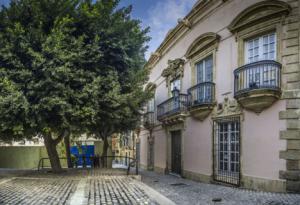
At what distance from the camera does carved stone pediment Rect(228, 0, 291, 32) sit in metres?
10.4

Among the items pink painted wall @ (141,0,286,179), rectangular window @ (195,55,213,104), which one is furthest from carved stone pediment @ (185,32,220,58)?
rectangular window @ (195,55,213,104)

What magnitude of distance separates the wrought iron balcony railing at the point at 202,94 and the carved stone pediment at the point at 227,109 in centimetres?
50

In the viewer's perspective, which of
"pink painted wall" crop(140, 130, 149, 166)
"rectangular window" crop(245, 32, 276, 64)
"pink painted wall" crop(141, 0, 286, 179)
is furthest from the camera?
"pink painted wall" crop(140, 130, 149, 166)

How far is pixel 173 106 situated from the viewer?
17391mm

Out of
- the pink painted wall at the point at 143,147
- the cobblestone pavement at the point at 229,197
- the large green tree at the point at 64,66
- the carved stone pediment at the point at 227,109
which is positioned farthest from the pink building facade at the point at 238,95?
the pink painted wall at the point at 143,147

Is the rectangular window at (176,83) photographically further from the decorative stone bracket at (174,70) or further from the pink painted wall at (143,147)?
the pink painted wall at (143,147)

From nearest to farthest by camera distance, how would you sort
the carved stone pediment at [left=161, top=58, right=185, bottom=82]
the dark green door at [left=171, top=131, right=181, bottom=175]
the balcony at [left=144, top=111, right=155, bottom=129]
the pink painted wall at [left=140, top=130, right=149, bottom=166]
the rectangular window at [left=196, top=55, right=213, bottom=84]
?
the rectangular window at [left=196, top=55, right=213, bottom=84]
the carved stone pediment at [left=161, top=58, right=185, bottom=82]
the dark green door at [left=171, top=131, right=181, bottom=175]
the balcony at [left=144, top=111, right=155, bottom=129]
the pink painted wall at [left=140, top=130, right=149, bottom=166]

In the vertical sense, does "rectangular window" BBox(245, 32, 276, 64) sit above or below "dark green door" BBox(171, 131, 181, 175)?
above

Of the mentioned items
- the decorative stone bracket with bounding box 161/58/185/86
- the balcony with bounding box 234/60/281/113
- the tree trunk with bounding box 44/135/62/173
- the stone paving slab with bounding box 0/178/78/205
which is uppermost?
the decorative stone bracket with bounding box 161/58/185/86

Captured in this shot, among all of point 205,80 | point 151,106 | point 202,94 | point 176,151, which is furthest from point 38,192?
point 151,106

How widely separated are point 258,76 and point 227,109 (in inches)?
83.3

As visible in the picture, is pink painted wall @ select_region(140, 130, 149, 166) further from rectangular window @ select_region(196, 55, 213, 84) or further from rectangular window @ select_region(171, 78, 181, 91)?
rectangular window @ select_region(196, 55, 213, 84)

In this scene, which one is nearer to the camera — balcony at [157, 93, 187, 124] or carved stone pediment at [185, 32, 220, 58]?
carved stone pediment at [185, 32, 220, 58]

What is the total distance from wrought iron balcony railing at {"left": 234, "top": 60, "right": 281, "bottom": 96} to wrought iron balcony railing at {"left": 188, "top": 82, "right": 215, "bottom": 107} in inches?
74.8
